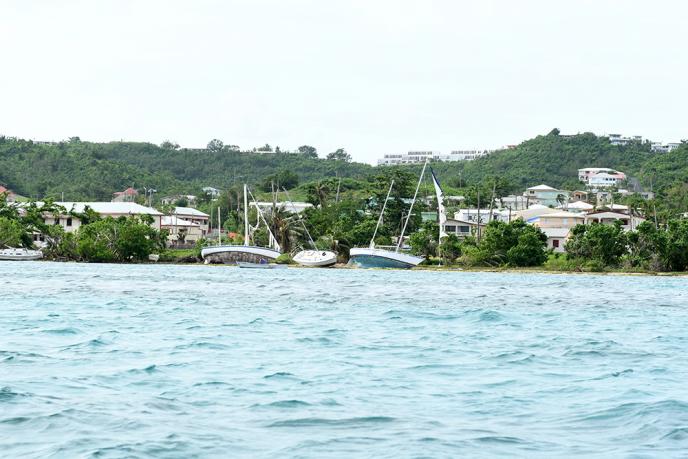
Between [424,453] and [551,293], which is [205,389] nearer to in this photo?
[424,453]

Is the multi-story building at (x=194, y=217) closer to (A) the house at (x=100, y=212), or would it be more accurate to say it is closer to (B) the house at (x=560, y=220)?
(A) the house at (x=100, y=212)

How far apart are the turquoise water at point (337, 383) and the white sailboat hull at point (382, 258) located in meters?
62.8

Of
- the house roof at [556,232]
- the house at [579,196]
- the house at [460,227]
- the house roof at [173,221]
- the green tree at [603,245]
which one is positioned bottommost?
the green tree at [603,245]

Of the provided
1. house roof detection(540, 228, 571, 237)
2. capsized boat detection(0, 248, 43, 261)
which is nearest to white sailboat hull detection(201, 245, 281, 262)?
capsized boat detection(0, 248, 43, 261)

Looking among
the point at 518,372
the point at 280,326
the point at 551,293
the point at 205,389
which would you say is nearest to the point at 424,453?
the point at 205,389

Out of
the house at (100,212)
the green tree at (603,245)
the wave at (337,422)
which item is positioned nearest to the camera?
the wave at (337,422)

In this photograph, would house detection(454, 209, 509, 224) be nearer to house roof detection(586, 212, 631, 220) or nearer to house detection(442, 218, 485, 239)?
house detection(442, 218, 485, 239)

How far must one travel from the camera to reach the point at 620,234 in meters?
93.2

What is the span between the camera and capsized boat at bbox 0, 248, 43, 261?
111 meters

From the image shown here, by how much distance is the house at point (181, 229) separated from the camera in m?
147

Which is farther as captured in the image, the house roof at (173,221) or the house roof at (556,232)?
the house roof at (173,221)

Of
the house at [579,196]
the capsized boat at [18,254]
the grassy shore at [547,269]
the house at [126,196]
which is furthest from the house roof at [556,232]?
the house at [126,196]

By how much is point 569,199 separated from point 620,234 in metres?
95.8

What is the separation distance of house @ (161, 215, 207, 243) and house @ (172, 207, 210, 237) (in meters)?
2.67
